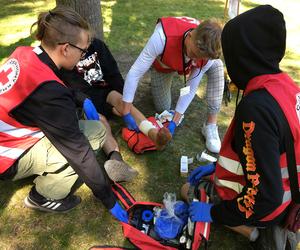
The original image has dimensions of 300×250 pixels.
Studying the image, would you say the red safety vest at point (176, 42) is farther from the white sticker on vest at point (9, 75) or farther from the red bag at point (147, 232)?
the white sticker on vest at point (9, 75)

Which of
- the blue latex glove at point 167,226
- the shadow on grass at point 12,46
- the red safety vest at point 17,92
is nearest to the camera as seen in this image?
the red safety vest at point 17,92

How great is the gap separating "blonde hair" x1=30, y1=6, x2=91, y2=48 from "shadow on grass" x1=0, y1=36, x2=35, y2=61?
2.27 meters

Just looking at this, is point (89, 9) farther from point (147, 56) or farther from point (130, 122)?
point (130, 122)

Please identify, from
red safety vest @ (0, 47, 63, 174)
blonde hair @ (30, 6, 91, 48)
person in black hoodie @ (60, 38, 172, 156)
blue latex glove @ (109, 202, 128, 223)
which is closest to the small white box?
person in black hoodie @ (60, 38, 172, 156)

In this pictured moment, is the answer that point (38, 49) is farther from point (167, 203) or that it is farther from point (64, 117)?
point (167, 203)

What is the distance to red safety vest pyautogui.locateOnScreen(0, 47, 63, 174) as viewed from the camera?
1.94 meters

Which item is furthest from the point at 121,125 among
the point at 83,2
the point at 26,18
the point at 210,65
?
the point at 26,18

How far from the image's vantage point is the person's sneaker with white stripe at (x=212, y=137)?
3035mm

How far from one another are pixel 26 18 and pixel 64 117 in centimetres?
394

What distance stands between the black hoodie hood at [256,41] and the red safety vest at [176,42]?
1.09 m

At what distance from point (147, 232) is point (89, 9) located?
229 cm

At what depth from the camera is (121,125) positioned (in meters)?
3.27

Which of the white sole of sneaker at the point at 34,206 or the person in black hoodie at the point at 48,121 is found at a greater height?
the person in black hoodie at the point at 48,121

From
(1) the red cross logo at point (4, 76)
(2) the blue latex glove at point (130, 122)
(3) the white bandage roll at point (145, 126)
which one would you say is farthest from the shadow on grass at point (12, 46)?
(1) the red cross logo at point (4, 76)
